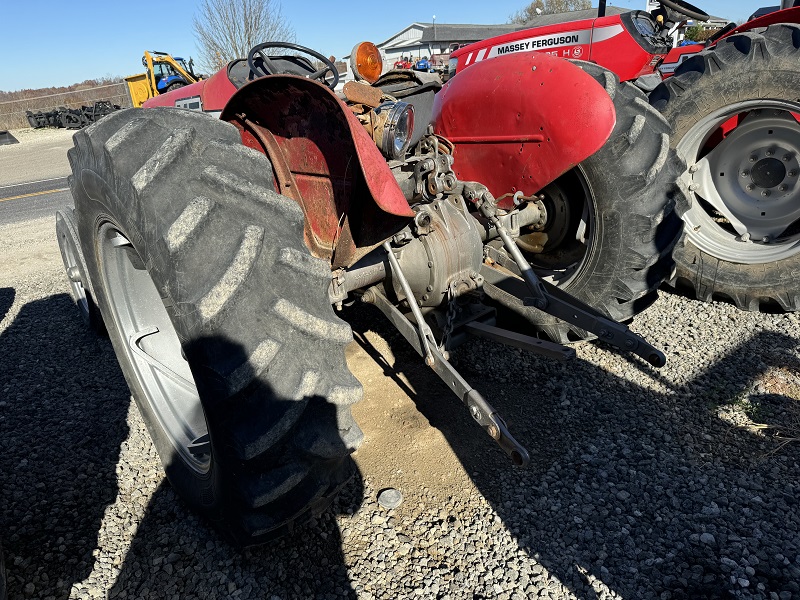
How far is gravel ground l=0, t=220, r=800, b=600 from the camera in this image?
1931 mm

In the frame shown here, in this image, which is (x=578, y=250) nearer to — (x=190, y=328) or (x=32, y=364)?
(x=190, y=328)

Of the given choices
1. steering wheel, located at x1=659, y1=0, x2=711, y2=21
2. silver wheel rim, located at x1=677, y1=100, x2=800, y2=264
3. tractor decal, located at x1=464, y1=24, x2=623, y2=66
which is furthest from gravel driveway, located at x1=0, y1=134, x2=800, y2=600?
steering wheel, located at x1=659, y1=0, x2=711, y2=21

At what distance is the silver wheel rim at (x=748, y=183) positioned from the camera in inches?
141

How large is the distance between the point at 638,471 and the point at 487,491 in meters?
0.64

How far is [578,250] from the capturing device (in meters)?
3.25

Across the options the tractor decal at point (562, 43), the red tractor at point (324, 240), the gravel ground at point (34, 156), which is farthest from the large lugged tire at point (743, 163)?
the gravel ground at point (34, 156)

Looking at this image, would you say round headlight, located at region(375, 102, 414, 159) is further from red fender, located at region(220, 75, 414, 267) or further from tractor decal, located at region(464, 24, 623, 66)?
tractor decal, located at region(464, 24, 623, 66)

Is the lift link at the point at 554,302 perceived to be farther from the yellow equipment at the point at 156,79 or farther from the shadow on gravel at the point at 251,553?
the yellow equipment at the point at 156,79

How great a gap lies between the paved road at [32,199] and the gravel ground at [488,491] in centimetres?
693

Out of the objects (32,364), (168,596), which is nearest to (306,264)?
(168,596)

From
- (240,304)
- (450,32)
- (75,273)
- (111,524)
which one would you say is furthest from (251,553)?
(450,32)

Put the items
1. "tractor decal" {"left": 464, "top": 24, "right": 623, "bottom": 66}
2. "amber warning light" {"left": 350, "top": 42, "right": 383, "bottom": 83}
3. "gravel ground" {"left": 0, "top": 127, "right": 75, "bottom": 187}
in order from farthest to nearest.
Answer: "gravel ground" {"left": 0, "top": 127, "right": 75, "bottom": 187} → "tractor decal" {"left": 464, "top": 24, "right": 623, "bottom": 66} → "amber warning light" {"left": 350, "top": 42, "right": 383, "bottom": 83}

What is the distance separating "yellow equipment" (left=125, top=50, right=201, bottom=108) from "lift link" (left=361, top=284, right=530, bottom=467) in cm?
842

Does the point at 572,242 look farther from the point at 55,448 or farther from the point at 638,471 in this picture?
the point at 55,448
